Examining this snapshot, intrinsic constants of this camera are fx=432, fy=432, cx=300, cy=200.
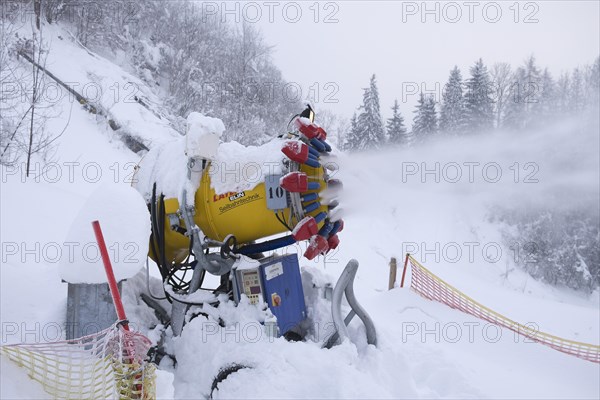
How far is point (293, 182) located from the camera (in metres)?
3.48

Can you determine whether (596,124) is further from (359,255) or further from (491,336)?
(491,336)

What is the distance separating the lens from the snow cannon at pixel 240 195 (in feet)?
12.1

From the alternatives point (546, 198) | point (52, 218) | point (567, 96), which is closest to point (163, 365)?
point (52, 218)

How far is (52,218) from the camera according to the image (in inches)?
231

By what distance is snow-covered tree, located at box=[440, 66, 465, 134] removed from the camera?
31.0 metres

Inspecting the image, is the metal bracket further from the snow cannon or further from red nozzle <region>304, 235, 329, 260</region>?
red nozzle <region>304, 235, 329, 260</region>

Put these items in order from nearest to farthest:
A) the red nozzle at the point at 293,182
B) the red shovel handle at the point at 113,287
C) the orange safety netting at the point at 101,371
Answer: the orange safety netting at the point at 101,371 < the red shovel handle at the point at 113,287 < the red nozzle at the point at 293,182

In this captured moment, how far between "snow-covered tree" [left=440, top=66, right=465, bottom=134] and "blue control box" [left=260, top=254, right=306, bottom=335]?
2909 centimetres

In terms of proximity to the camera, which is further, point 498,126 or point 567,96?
point 567,96

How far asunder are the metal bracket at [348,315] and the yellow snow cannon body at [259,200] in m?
0.39

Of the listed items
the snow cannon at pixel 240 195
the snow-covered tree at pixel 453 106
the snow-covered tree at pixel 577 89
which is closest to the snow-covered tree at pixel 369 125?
the snow-covered tree at pixel 453 106

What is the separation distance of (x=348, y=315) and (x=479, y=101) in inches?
1210

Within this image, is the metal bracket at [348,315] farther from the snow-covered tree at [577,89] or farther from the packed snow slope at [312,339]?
the snow-covered tree at [577,89]

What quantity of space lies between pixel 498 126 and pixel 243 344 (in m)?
36.7
